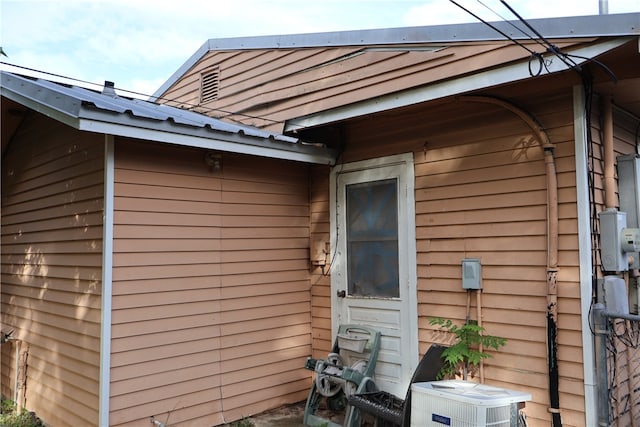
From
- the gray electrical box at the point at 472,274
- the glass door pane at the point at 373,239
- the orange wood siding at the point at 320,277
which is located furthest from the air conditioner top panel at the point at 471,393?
the orange wood siding at the point at 320,277

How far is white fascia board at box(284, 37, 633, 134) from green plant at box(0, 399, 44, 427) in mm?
3653

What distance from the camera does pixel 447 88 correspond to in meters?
3.51

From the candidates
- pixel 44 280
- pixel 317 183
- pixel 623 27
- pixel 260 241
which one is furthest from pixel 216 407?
pixel 623 27

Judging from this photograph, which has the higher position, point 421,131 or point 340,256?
point 421,131

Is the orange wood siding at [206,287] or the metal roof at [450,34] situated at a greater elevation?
the metal roof at [450,34]

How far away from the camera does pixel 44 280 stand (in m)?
4.44

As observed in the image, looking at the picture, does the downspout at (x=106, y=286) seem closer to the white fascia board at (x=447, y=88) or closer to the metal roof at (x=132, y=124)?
the metal roof at (x=132, y=124)

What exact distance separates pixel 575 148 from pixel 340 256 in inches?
91.4

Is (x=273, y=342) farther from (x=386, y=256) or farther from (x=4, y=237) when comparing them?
(x=4, y=237)

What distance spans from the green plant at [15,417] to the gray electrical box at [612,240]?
192 inches

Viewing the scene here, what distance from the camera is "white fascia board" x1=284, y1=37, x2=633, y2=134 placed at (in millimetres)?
2909

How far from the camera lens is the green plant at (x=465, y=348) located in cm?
358

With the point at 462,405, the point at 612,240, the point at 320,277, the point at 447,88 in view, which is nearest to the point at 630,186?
the point at 612,240

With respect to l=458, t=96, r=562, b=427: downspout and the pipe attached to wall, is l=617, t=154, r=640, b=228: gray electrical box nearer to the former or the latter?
the pipe attached to wall
